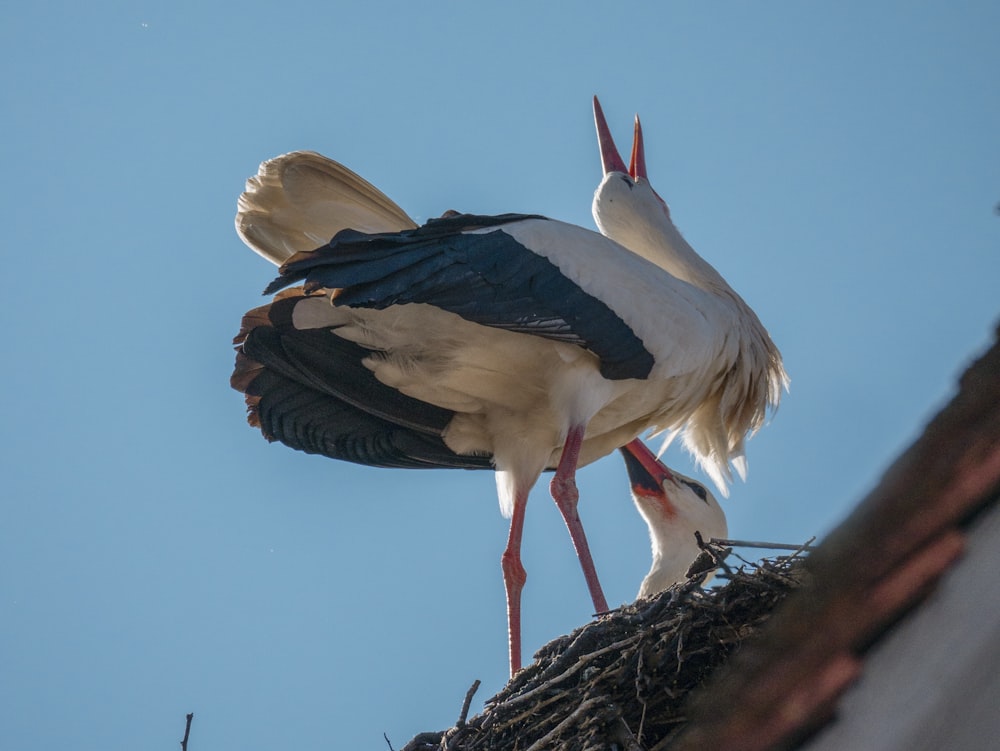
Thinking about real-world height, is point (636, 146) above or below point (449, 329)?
above

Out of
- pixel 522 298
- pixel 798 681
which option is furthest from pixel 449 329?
pixel 798 681

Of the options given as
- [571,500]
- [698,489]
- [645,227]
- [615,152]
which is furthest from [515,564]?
[615,152]

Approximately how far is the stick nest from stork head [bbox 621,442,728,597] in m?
1.87

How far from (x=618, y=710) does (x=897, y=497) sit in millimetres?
2533

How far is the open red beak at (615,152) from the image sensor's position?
7.38 m

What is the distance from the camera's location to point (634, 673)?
13.4 feet

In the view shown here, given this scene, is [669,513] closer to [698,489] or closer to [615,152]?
[698,489]

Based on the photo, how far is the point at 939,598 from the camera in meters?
1.60

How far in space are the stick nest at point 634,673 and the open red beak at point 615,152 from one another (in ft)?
11.2

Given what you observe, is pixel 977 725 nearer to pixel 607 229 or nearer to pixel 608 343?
pixel 608 343

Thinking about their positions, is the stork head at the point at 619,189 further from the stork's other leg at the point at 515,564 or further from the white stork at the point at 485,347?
the stork's other leg at the point at 515,564

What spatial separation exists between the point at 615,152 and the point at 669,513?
2.13m

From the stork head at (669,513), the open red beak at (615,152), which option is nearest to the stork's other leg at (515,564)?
the stork head at (669,513)

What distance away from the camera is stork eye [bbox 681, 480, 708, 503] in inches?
262
